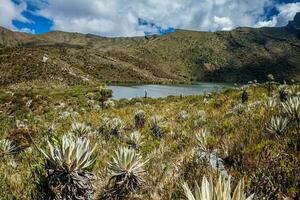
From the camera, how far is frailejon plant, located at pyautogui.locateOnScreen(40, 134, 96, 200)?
2746 mm

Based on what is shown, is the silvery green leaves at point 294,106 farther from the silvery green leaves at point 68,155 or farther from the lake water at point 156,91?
the lake water at point 156,91

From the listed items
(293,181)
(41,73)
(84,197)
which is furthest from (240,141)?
(41,73)

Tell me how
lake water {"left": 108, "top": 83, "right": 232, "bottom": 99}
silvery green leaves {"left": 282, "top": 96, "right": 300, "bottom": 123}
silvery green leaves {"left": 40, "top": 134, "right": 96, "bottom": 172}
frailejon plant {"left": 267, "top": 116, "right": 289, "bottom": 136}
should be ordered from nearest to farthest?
silvery green leaves {"left": 40, "top": 134, "right": 96, "bottom": 172} → silvery green leaves {"left": 282, "top": 96, "right": 300, "bottom": 123} → frailejon plant {"left": 267, "top": 116, "right": 289, "bottom": 136} → lake water {"left": 108, "top": 83, "right": 232, "bottom": 99}

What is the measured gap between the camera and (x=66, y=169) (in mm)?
2768

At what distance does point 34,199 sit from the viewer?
307cm

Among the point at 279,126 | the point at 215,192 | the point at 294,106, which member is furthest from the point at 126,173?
the point at 279,126

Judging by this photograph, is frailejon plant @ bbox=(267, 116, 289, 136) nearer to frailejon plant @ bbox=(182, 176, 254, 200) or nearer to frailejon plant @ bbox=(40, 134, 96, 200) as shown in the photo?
frailejon plant @ bbox=(40, 134, 96, 200)

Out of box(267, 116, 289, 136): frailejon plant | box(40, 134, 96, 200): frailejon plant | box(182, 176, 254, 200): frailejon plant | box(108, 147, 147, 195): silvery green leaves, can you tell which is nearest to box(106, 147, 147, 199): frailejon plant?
box(108, 147, 147, 195): silvery green leaves

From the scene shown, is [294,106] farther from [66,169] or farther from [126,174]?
[66,169]

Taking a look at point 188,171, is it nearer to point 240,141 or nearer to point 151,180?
point 151,180

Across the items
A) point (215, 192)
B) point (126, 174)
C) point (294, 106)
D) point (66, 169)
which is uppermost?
point (294, 106)

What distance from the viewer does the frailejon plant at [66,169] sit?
2746mm

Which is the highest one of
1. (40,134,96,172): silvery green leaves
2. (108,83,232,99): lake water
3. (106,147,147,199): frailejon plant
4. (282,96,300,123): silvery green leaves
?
(282,96,300,123): silvery green leaves

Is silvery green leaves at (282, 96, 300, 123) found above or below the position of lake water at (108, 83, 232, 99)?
above
